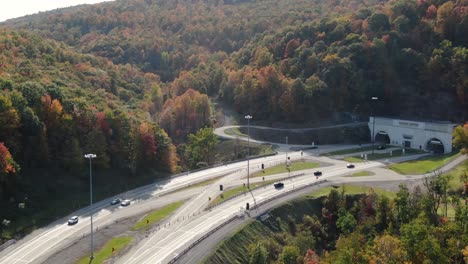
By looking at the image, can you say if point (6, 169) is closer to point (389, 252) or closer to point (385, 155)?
point (389, 252)

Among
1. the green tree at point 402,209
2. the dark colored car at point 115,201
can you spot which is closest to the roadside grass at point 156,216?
the dark colored car at point 115,201

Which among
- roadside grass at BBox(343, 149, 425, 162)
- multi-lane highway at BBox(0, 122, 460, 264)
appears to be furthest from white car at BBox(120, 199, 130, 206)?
roadside grass at BBox(343, 149, 425, 162)

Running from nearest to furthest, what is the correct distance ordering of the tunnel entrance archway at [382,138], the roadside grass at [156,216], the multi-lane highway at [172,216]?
the multi-lane highway at [172,216] → the roadside grass at [156,216] → the tunnel entrance archway at [382,138]

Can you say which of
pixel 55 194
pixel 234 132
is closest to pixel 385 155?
pixel 234 132

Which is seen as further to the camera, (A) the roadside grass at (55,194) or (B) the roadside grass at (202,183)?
(B) the roadside grass at (202,183)

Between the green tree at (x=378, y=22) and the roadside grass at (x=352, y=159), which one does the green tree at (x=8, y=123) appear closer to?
the roadside grass at (x=352, y=159)
